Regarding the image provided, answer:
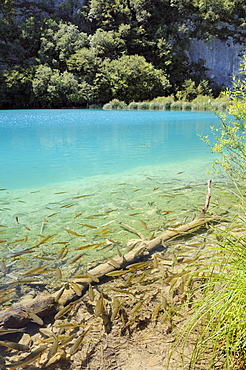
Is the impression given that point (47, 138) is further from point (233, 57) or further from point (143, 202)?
point (233, 57)

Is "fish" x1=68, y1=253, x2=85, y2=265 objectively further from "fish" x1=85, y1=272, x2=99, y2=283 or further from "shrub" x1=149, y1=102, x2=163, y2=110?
"shrub" x1=149, y1=102, x2=163, y2=110

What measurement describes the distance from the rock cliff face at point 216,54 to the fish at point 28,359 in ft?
199

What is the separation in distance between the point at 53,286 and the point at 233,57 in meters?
63.1

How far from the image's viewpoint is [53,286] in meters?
2.30

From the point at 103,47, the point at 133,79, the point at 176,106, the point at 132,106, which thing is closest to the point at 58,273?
the point at 176,106

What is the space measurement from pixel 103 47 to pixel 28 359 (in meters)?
52.0

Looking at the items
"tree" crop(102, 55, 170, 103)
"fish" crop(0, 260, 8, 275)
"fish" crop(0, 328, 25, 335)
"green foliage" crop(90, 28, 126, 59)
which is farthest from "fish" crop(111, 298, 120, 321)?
"green foliage" crop(90, 28, 126, 59)

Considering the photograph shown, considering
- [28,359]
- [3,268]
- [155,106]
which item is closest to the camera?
[28,359]

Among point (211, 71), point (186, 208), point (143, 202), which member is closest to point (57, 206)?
point (143, 202)

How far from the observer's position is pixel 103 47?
47.1 metres

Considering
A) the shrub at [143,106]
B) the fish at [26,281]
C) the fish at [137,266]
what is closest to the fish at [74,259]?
the fish at [26,281]

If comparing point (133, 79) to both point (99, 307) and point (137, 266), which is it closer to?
point (137, 266)

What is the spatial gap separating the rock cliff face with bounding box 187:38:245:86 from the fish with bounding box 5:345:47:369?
60714 mm

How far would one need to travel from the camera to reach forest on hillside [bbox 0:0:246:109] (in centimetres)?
4294
